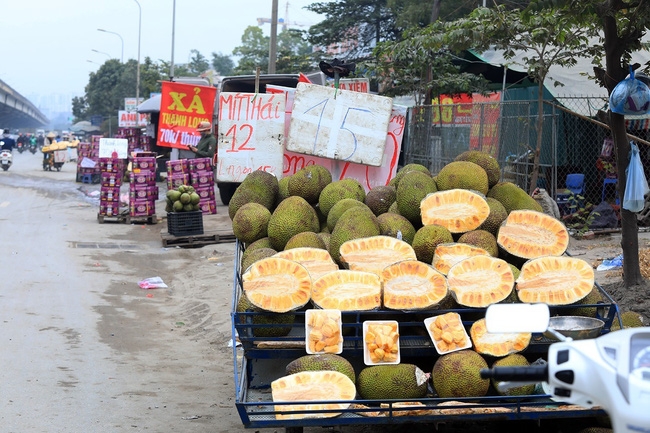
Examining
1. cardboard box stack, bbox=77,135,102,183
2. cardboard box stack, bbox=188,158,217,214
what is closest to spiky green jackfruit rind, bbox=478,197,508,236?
cardboard box stack, bbox=188,158,217,214

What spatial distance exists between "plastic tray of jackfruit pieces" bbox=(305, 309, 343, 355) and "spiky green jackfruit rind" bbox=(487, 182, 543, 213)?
6.74ft

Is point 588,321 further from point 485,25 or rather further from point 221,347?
point 485,25

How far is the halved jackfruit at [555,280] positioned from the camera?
5.00 metres

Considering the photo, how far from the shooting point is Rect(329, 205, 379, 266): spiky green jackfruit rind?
5.63m

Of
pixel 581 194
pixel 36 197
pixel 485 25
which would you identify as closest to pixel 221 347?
pixel 485 25

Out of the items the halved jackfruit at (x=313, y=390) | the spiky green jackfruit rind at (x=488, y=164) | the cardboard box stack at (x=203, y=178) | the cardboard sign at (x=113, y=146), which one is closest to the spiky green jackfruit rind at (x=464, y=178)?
the spiky green jackfruit rind at (x=488, y=164)

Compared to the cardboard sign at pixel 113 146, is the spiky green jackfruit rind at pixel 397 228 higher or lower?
lower

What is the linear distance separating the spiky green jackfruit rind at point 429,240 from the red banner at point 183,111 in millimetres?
13785

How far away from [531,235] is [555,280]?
1.82 feet

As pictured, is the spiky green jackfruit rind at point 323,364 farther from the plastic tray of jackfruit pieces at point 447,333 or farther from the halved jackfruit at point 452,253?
the halved jackfruit at point 452,253

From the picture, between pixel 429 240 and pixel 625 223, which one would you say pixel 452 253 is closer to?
pixel 429 240

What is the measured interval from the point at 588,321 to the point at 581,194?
958cm

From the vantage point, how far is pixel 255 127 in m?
8.82

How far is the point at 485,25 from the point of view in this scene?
11.2 metres
